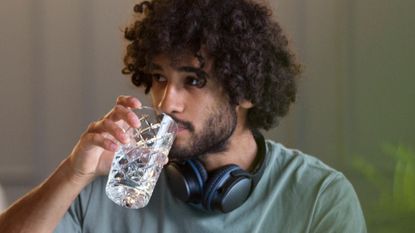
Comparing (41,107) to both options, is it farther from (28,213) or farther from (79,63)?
(28,213)

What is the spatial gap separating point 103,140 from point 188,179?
22 centimetres

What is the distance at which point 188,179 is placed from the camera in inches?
61.6

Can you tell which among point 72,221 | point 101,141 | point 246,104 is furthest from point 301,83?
point 101,141

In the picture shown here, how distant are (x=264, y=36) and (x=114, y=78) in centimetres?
95

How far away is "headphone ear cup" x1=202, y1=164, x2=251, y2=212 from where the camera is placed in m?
1.54

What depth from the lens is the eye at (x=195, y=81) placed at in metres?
1.57

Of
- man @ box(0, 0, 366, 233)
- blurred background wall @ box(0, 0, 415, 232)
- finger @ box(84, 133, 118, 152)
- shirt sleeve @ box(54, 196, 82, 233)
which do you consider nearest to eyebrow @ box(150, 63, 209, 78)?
man @ box(0, 0, 366, 233)

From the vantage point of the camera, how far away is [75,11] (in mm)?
2582

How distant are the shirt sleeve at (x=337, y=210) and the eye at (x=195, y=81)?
332mm

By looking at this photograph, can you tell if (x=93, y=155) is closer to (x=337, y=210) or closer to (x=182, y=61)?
(x=182, y=61)

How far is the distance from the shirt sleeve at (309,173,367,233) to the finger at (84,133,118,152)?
0.44 meters

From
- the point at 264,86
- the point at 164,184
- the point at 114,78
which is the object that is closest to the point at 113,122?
the point at 164,184

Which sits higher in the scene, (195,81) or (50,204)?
(195,81)

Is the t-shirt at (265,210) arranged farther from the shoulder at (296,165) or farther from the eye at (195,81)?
the eye at (195,81)
